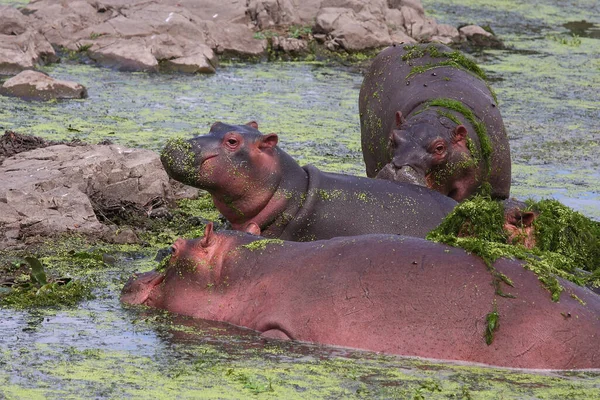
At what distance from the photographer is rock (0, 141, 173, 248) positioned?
7.62 meters

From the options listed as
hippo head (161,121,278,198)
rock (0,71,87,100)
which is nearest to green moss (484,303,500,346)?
hippo head (161,121,278,198)

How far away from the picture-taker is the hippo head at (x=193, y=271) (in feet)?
19.0

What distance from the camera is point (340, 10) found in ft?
57.3

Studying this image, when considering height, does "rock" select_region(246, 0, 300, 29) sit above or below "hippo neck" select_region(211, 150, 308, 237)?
below

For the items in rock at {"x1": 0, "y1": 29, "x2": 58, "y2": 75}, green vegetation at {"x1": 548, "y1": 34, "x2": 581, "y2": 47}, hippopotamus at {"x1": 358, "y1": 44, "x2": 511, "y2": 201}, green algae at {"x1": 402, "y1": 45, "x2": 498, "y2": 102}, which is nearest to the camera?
hippopotamus at {"x1": 358, "y1": 44, "x2": 511, "y2": 201}

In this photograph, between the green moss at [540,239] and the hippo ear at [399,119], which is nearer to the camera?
the green moss at [540,239]

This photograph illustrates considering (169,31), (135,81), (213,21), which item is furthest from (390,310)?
(213,21)

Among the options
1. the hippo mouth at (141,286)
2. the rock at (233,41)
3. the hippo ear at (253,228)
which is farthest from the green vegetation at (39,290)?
the rock at (233,41)

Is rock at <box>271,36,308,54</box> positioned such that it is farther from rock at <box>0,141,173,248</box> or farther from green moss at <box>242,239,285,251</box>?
green moss at <box>242,239,285,251</box>

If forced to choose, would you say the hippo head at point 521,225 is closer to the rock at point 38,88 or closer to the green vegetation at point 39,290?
the green vegetation at point 39,290

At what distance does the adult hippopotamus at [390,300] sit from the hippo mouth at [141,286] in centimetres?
18

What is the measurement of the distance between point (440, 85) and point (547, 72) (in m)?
7.44

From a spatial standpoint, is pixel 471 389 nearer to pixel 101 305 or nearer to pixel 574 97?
pixel 101 305

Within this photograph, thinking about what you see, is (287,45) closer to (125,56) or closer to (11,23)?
(125,56)
